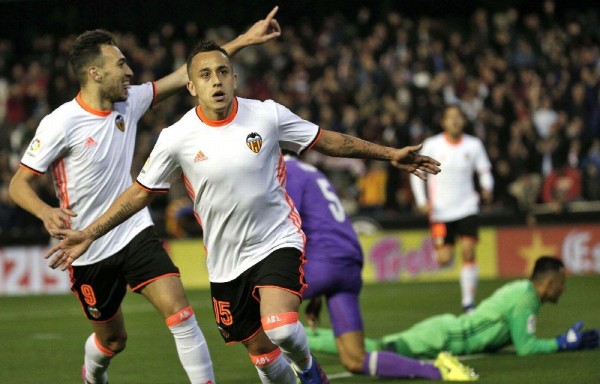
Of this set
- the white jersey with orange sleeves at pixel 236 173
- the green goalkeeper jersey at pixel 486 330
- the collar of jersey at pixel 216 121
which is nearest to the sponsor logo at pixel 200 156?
the white jersey with orange sleeves at pixel 236 173

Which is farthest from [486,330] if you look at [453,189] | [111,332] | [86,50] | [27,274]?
[27,274]

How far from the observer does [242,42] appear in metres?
8.62

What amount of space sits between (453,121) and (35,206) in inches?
320

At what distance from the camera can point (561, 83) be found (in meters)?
23.9

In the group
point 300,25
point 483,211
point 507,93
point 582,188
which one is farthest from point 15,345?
point 300,25

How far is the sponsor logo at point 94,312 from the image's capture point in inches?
325

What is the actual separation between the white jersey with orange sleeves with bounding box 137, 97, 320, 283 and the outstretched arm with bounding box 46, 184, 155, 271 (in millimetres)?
86

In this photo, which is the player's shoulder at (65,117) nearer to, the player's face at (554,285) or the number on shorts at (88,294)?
the number on shorts at (88,294)

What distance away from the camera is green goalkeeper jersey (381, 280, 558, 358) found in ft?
32.5

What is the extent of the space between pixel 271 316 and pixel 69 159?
2177 millimetres

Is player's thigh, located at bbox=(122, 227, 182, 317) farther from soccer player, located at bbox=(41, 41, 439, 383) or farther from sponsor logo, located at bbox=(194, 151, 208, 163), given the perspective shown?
sponsor logo, located at bbox=(194, 151, 208, 163)

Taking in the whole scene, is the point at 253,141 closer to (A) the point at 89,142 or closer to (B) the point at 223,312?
(B) the point at 223,312

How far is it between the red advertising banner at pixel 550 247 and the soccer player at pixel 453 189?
530 cm

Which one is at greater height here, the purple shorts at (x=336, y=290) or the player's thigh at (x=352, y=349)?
the purple shorts at (x=336, y=290)
